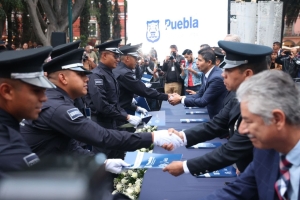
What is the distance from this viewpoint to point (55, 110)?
8.74 feet

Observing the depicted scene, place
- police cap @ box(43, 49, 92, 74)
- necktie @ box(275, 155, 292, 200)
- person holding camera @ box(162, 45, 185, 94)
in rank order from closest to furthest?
1. necktie @ box(275, 155, 292, 200)
2. police cap @ box(43, 49, 92, 74)
3. person holding camera @ box(162, 45, 185, 94)

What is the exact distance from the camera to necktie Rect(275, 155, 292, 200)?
1.77 metres

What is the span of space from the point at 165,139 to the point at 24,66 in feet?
4.88

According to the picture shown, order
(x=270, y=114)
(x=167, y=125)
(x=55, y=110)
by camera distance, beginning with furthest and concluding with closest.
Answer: (x=167, y=125), (x=55, y=110), (x=270, y=114)

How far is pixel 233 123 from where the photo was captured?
2.94 metres

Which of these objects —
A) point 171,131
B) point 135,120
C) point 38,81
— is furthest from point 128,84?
point 38,81

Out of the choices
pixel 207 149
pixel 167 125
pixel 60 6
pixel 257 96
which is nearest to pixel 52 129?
pixel 257 96

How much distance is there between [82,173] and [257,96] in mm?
1009

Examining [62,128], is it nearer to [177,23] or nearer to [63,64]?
[63,64]

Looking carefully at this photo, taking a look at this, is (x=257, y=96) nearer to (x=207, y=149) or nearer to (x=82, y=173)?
(x=82, y=173)

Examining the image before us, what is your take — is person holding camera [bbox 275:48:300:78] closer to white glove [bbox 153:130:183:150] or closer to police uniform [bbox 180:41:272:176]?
police uniform [bbox 180:41:272:176]

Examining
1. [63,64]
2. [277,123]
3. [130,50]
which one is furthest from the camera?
[130,50]

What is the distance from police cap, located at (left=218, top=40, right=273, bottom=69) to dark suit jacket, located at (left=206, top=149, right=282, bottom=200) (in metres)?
0.96

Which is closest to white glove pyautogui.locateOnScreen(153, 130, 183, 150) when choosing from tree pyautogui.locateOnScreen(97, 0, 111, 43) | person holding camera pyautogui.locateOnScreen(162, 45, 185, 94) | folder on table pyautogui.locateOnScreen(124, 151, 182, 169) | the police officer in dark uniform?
folder on table pyautogui.locateOnScreen(124, 151, 182, 169)
